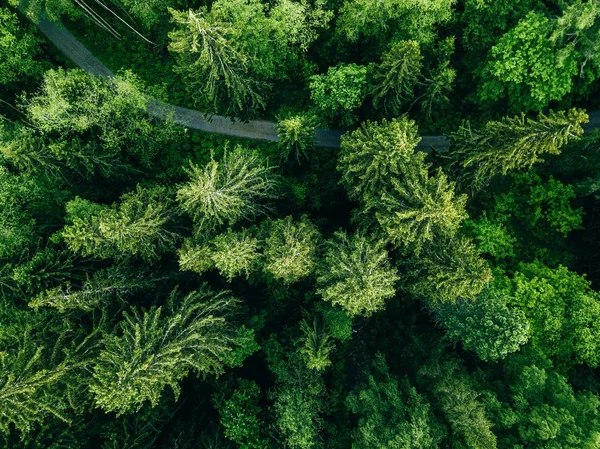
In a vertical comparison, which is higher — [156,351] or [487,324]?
[487,324]

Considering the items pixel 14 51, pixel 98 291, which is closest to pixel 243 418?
pixel 98 291

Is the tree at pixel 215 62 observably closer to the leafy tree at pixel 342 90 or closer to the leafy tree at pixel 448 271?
the leafy tree at pixel 342 90

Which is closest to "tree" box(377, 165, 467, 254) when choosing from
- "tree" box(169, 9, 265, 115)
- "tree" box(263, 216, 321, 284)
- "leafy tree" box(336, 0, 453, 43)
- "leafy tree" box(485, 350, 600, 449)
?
"tree" box(263, 216, 321, 284)

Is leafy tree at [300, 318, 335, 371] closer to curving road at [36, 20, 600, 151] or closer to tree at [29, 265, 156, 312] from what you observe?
tree at [29, 265, 156, 312]

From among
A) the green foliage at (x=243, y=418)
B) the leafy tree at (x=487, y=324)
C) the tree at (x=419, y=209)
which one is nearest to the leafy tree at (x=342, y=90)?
the tree at (x=419, y=209)

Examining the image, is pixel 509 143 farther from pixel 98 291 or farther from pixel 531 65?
pixel 98 291

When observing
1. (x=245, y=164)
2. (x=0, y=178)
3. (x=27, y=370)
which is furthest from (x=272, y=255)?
(x=0, y=178)

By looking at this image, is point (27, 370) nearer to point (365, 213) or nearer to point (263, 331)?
point (263, 331)
